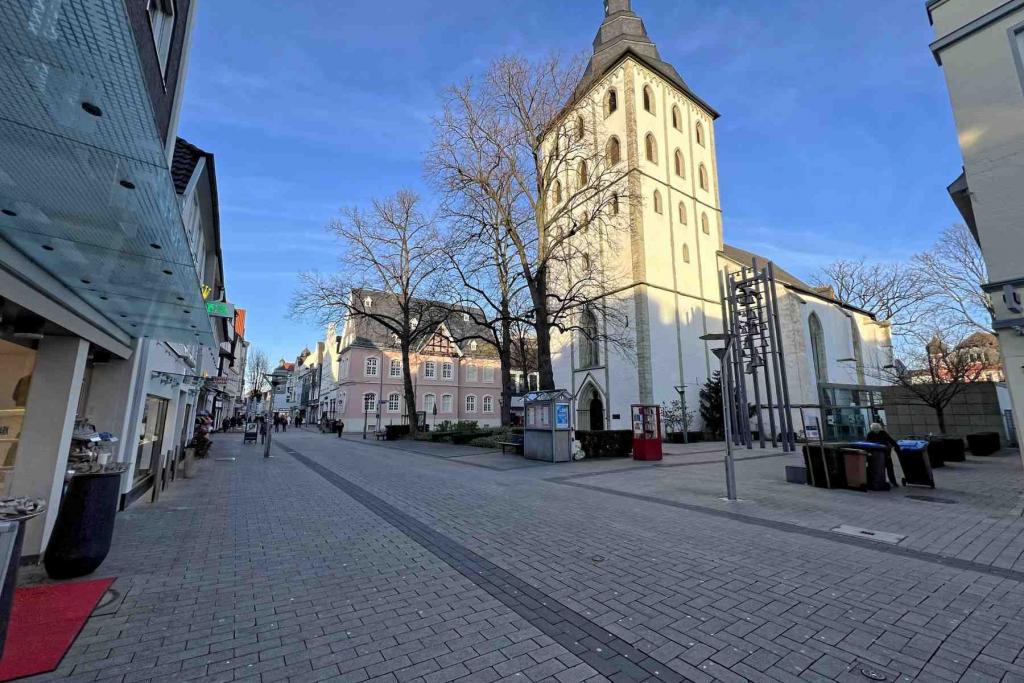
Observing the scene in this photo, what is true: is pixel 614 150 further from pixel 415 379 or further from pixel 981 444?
pixel 415 379

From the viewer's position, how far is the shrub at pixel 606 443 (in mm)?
16641

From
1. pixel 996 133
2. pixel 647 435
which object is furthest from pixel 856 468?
pixel 996 133

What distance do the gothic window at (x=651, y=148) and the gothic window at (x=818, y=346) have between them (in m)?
16.6

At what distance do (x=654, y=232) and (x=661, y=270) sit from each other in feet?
8.54

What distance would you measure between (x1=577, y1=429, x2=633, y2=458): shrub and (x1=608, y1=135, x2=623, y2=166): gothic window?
20425 mm

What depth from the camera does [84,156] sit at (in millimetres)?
2887

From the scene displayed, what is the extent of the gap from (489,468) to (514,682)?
11.3 metres

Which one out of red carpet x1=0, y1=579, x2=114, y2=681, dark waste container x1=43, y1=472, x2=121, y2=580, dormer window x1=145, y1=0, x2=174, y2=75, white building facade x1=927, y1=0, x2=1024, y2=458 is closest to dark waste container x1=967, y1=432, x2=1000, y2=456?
white building facade x1=927, y1=0, x2=1024, y2=458

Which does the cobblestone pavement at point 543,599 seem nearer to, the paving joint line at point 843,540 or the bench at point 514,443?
the paving joint line at point 843,540

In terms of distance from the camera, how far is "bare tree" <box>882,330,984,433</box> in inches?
758

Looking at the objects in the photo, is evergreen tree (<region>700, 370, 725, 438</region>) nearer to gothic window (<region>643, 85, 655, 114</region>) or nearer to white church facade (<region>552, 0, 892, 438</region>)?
white church facade (<region>552, 0, 892, 438</region>)

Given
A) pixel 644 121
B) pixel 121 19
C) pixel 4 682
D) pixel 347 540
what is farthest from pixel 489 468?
pixel 644 121

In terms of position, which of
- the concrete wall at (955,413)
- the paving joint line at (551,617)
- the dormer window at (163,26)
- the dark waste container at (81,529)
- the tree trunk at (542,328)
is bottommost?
the paving joint line at (551,617)

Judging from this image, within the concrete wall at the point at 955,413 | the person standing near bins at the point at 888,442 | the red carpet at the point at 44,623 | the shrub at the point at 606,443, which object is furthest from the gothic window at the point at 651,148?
the red carpet at the point at 44,623
